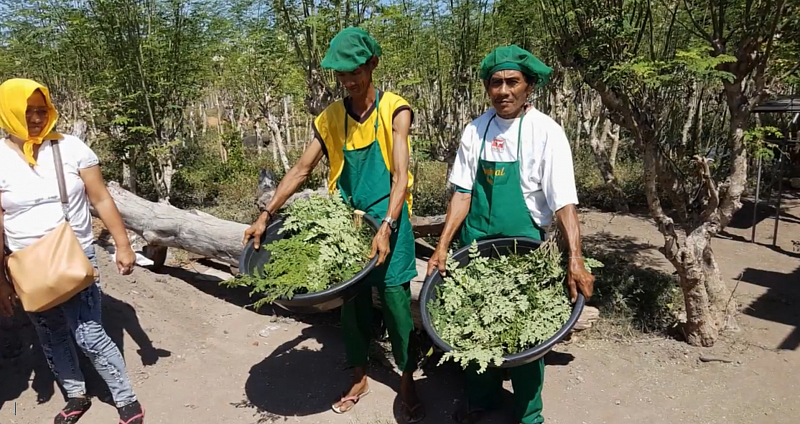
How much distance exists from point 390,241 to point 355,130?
573 millimetres

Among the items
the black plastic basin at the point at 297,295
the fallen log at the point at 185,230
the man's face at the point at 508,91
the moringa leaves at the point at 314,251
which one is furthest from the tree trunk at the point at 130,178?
the man's face at the point at 508,91

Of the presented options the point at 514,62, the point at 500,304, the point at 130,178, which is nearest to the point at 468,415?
the point at 500,304

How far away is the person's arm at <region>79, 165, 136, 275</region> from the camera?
279cm

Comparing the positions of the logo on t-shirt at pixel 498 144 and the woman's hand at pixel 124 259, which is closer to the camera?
the logo on t-shirt at pixel 498 144

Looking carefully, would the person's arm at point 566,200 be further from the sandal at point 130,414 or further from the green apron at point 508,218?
the sandal at point 130,414

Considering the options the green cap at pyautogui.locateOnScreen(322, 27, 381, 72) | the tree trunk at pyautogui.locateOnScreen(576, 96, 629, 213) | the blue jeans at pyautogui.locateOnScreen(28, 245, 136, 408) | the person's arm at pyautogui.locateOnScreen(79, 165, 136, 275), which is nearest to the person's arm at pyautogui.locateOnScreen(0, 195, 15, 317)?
the blue jeans at pyautogui.locateOnScreen(28, 245, 136, 408)

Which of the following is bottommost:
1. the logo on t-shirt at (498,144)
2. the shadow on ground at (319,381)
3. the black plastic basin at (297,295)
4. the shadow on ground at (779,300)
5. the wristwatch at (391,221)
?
the shadow on ground at (319,381)

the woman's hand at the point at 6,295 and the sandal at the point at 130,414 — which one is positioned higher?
the woman's hand at the point at 6,295

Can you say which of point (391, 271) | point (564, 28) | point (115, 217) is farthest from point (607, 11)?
point (115, 217)

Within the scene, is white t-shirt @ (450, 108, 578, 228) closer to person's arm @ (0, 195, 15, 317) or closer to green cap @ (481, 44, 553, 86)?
green cap @ (481, 44, 553, 86)

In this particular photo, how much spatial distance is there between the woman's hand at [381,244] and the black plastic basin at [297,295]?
3 centimetres

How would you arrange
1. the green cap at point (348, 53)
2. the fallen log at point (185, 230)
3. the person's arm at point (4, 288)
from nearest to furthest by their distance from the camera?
the green cap at point (348, 53) < the person's arm at point (4, 288) < the fallen log at point (185, 230)

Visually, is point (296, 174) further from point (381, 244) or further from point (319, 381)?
point (319, 381)

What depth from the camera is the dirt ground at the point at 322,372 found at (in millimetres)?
3121
